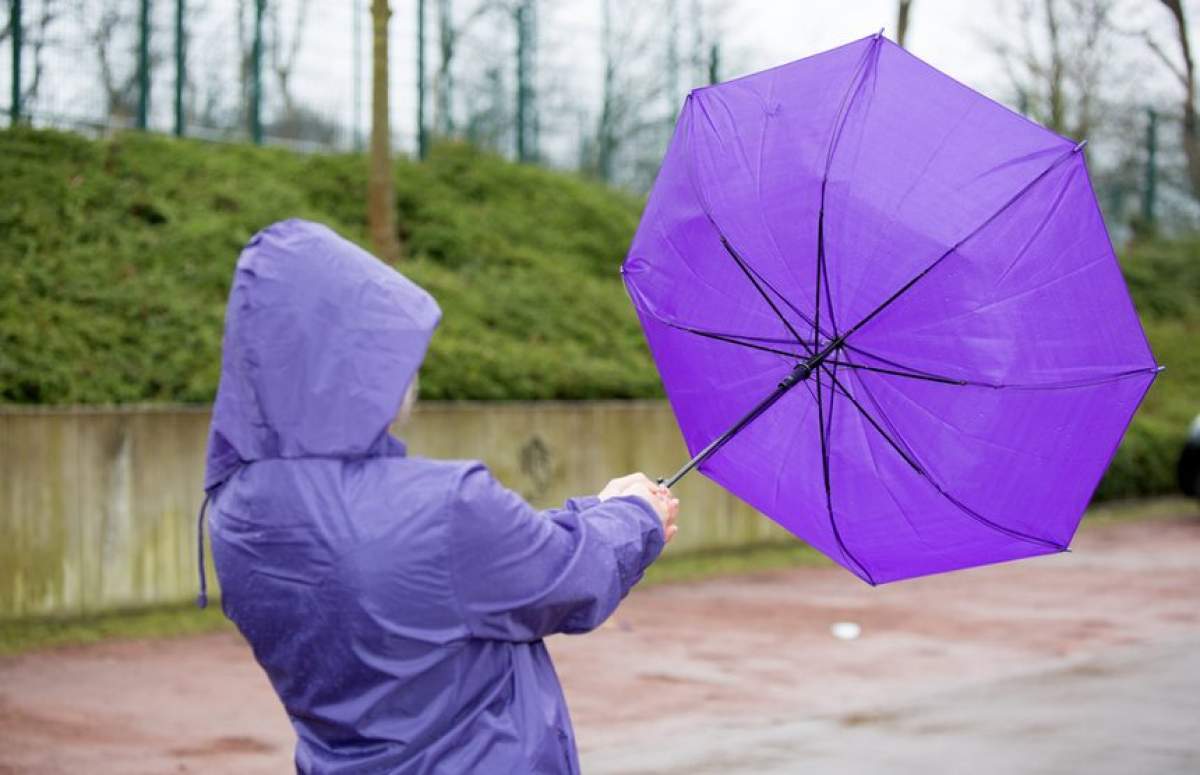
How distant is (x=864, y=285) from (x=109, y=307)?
8780 mm

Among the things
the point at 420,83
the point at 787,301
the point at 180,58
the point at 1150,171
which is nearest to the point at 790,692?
the point at 787,301

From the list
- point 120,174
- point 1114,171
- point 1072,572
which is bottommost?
point 1072,572

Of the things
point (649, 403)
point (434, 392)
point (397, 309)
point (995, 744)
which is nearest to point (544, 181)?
point (649, 403)

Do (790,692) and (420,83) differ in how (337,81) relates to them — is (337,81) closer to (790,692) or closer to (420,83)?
(420,83)

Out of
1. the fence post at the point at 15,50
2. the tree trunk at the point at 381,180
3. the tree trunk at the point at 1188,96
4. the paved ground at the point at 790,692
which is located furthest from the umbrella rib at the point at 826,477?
the tree trunk at the point at 1188,96

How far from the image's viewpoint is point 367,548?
88.3 inches

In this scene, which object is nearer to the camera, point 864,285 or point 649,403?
point 864,285

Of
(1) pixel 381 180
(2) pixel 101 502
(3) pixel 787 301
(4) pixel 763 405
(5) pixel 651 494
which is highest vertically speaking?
(1) pixel 381 180

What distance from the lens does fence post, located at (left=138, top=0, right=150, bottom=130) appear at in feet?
50.1

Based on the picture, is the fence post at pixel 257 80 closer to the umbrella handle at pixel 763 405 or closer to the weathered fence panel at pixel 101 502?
the weathered fence panel at pixel 101 502

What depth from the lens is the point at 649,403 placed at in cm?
1423

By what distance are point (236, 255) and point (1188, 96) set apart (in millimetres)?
22003

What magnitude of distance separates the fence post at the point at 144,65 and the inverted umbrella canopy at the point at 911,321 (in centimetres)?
1270

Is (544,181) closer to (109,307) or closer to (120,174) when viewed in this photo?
(120,174)
